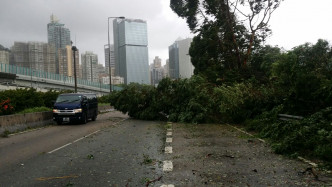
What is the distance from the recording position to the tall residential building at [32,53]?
7338cm

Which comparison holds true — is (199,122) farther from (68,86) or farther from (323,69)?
(68,86)

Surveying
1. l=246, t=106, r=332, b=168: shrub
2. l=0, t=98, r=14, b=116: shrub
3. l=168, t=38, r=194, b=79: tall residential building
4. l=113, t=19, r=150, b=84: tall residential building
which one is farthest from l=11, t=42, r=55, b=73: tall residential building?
l=246, t=106, r=332, b=168: shrub

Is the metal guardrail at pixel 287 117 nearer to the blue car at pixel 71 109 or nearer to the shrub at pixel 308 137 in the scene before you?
the shrub at pixel 308 137

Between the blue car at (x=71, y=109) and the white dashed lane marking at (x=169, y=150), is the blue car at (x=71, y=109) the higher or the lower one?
the higher one

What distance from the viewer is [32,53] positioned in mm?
74625

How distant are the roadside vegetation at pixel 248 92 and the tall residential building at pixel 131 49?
18.9 metres

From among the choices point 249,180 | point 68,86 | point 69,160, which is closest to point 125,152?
point 69,160

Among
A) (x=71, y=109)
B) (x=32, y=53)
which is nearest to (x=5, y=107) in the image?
(x=71, y=109)

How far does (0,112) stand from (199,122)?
11.6m

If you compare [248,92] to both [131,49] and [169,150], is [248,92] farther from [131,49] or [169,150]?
[131,49]

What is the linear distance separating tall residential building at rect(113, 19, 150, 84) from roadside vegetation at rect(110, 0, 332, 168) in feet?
62.2

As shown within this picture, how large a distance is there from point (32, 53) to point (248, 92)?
71.3 m

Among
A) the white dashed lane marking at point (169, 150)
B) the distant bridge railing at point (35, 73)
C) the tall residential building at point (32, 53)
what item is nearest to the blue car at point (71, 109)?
the white dashed lane marking at point (169, 150)

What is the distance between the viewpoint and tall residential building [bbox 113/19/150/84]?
176 feet
